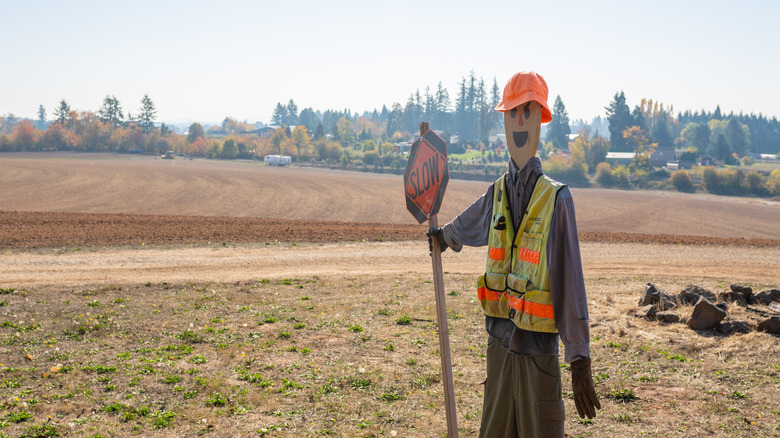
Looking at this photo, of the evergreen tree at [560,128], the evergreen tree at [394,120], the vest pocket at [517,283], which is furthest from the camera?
the evergreen tree at [394,120]

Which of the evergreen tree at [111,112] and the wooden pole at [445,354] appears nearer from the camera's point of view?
the wooden pole at [445,354]

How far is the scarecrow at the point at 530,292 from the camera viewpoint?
346cm

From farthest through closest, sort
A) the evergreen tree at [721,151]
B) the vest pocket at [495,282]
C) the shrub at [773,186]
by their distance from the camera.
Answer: the evergreen tree at [721,151]
the shrub at [773,186]
the vest pocket at [495,282]

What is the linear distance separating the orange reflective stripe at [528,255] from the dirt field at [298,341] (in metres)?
3.01

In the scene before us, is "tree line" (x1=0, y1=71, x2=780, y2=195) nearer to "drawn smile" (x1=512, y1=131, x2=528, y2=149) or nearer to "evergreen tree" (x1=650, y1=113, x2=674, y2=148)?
"evergreen tree" (x1=650, y1=113, x2=674, y2=148)

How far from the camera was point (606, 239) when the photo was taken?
24359 mm

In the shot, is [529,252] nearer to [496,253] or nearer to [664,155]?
[496,253]

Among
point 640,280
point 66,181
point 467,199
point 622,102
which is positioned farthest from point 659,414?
point 622,102

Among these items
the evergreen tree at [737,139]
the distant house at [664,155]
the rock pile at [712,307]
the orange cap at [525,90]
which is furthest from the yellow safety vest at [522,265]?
the evergreen tree at [737,139]

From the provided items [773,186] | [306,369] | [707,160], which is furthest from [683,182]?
[306,369]

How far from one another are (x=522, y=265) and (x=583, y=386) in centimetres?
86

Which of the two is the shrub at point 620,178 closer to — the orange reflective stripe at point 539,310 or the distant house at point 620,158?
the distant house at point 620,158

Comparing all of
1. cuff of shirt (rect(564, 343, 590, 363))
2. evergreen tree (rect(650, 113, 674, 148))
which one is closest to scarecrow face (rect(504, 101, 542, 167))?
cuff of shirt (rect(564, 343, 590, 363))

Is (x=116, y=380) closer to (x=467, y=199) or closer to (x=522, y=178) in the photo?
(x=522, y=178)
